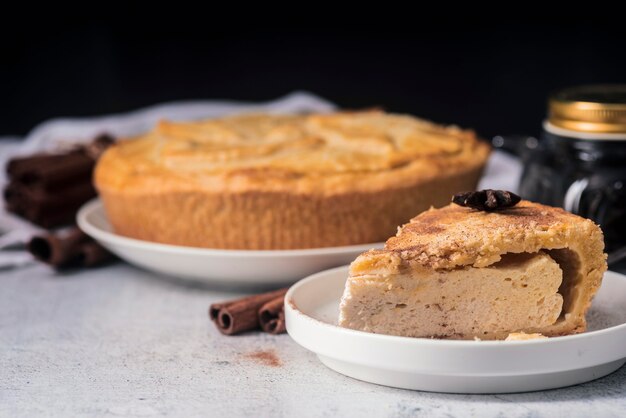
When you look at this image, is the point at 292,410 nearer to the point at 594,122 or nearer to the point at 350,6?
the point at 594,122

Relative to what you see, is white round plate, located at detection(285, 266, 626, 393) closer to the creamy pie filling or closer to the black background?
the creamy pie filling

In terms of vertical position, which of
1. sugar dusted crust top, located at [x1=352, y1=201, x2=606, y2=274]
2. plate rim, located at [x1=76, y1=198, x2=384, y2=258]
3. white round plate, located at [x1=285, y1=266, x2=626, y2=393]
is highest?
sugar dusted crust top, located at [x1=352, y1=201, x2=606, y2=274]

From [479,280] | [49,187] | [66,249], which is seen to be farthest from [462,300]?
[49,187]

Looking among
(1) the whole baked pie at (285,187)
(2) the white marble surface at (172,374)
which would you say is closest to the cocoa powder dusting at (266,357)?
(2) the white marble surface at (172,374)

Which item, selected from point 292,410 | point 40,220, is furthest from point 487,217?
point 40,220

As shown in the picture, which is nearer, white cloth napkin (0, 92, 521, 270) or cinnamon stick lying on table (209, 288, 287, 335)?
cinnamon stick lying on table (209, 288, 287, 335)

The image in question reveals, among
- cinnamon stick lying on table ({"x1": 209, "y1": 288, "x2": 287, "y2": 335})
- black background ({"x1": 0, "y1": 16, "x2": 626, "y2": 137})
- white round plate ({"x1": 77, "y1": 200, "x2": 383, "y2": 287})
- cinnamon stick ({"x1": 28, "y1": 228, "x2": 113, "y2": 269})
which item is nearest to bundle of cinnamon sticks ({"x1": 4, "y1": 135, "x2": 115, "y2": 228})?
cinnamon stick ({"x1": 28, "y1": 228, "x2": 113, "y2": 269})

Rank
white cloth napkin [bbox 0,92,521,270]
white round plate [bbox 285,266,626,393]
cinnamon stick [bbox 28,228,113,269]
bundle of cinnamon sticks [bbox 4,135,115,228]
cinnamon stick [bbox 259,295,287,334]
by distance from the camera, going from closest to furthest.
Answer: white round plate [bbox 285,266,626,393]
cinnamon stick [bbox 259,295,287,334]
cinnamon stick [bbox 28,228,113,269]
bundle of cinnamon sticks [bbox 4,135,115,228]
white cloth napkin [bbox 0,92,521,270]

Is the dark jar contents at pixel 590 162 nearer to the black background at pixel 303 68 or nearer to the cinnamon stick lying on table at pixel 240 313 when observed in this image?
the cinnamon stick lying on table at pixel 240 313
